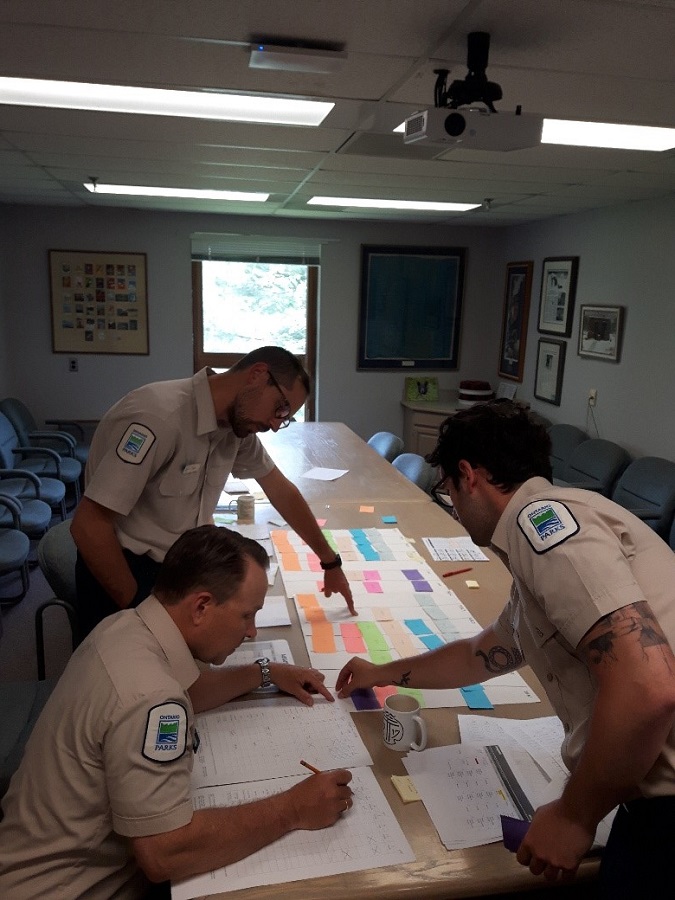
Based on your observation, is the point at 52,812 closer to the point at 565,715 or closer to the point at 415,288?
the point at 565,715

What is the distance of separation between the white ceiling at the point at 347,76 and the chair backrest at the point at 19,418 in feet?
6.64

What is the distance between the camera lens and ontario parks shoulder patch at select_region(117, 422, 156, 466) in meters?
1.90

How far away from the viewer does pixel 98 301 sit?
619 centimetres

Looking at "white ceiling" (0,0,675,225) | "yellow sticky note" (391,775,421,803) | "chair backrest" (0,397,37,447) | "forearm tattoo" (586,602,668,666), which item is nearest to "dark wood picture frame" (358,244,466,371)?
"white ceiling" (0,0,675,225)

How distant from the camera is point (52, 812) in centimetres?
120

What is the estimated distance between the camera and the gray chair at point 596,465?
183 inches

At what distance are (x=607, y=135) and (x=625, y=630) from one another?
8.50ft

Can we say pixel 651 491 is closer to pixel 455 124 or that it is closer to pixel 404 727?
pixel 455 124

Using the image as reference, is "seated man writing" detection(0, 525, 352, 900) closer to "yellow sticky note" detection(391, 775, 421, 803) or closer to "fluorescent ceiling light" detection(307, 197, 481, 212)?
"yellow sticky note" detection(391, 775, 421, 803)

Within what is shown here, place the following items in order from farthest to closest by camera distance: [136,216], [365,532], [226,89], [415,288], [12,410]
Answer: [415,288] → [136,216] → [12,410] → [365,532] → [226,89]

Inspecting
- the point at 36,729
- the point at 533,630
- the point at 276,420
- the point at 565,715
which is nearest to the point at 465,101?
the point at 276,420

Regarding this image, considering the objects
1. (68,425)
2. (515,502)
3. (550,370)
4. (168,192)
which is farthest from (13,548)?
(550,370)

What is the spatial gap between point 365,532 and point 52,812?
6.10 ft

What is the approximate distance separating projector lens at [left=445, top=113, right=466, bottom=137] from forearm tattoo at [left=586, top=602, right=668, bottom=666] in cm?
151
